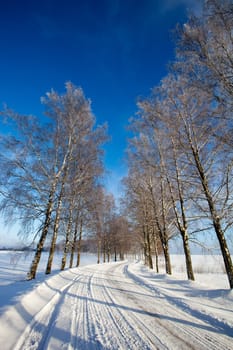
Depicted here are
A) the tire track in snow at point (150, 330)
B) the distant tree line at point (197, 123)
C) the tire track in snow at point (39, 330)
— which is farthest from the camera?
the distant tree line at point (197, 123)

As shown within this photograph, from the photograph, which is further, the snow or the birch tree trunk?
the birch tree trunk

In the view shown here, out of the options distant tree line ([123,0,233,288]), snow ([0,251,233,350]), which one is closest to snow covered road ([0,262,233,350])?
snow ([0,251,233,350])

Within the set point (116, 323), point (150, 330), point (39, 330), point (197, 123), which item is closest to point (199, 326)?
point (150, 330)

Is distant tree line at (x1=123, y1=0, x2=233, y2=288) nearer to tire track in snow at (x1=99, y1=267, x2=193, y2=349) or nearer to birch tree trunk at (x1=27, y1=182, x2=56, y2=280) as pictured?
tire track in snow at (x1=99, y1=267, x2=193, y2=349)

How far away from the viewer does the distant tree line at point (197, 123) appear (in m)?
4.94

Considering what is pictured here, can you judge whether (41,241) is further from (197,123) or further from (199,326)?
(197,123)

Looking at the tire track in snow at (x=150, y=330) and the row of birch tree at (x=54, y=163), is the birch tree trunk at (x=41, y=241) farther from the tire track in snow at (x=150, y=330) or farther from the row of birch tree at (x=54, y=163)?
the tire track in snow at (x=150, y=330)

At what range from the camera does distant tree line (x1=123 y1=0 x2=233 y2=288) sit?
16.2 ft

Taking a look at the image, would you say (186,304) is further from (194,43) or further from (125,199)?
(125,199)

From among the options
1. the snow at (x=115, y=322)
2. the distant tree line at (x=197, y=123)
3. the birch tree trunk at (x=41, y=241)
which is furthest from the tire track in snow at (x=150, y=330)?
the birch tree trunk at (x=41, y=241)

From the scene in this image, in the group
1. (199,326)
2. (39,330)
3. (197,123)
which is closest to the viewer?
(39,330)

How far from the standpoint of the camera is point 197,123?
23.5 feet

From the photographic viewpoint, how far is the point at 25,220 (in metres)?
7.77

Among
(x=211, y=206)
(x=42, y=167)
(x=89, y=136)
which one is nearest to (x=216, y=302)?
(x=211, y=206)
